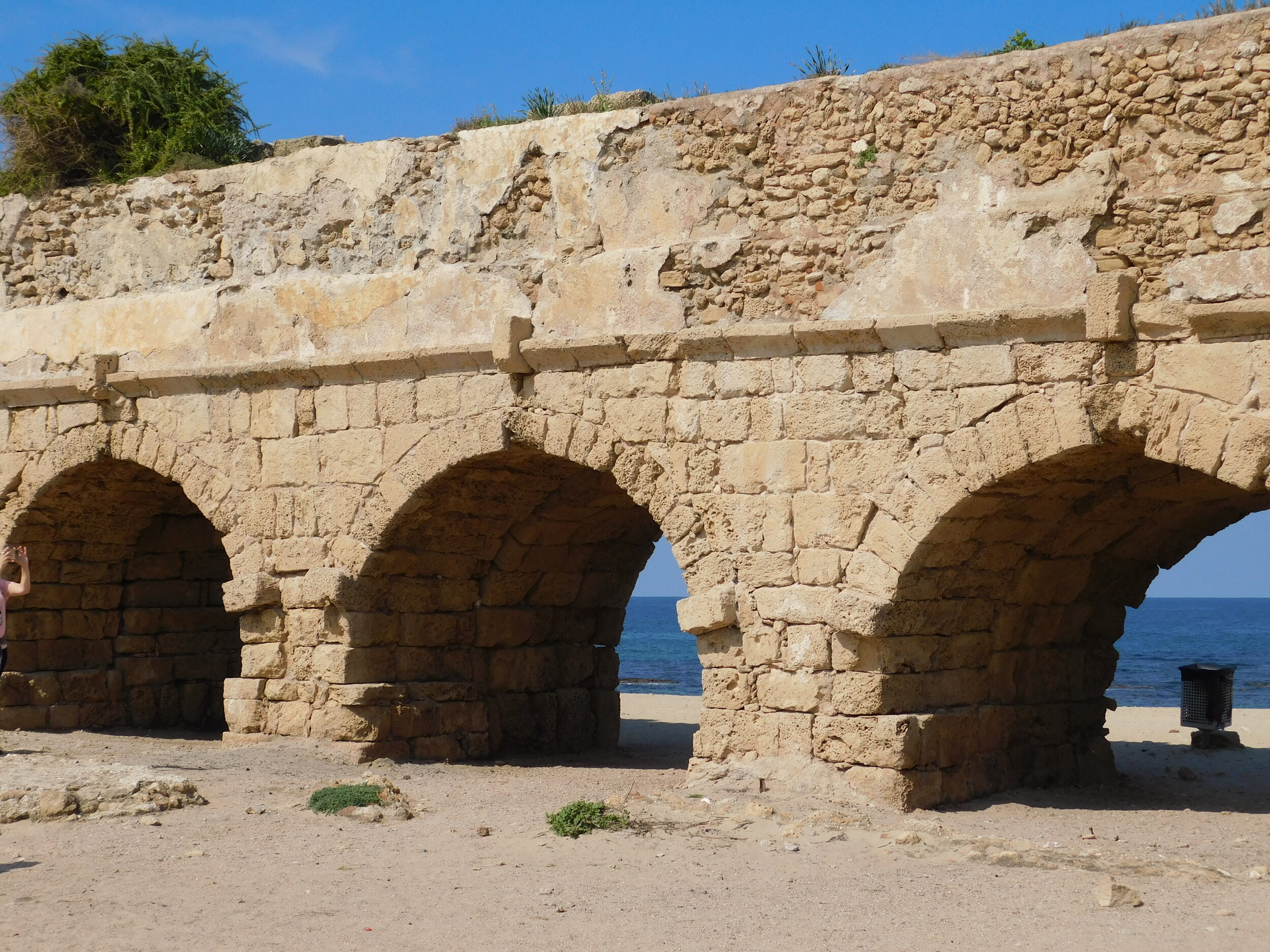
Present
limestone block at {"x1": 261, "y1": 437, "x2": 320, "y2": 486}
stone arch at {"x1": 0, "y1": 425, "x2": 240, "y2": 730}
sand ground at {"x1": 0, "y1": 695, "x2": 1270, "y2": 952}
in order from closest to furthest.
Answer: sand ground at {"x1": 0, "y1": 695, "x2": 1270, "y2": 952} < limestone block at {"x1": 261, "y1": 437, "x2": 320, "y2": 486} < stone arch at {"x1": 0, "y1": 425, "x2": 240, "y2": 730}

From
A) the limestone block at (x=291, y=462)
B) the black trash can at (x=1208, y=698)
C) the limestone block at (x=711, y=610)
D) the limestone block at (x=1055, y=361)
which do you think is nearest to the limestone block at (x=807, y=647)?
the limestone block at (x=711, y=610)

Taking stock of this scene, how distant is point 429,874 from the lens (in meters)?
6.15

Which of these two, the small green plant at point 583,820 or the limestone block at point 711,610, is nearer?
the small green plant at point 583,820

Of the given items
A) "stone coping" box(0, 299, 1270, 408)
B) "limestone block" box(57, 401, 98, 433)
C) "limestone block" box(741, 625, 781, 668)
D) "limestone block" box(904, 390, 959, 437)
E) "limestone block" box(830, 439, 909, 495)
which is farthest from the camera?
"limestone block" box(57, 401, 98, 433)

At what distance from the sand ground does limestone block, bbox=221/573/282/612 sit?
1.14 metres

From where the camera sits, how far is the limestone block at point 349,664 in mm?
9211

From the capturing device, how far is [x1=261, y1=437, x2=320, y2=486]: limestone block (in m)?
9.43

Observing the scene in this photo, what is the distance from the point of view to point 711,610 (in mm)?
7914

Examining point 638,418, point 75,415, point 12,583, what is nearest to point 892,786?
point 638,418

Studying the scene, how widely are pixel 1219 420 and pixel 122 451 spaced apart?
690 cm

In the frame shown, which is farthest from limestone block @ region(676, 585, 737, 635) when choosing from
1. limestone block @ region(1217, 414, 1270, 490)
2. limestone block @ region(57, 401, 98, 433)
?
limestone block @ region(57, 401, 98, 433)

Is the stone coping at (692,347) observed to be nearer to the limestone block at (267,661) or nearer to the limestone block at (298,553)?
the limestone block at (298,553)

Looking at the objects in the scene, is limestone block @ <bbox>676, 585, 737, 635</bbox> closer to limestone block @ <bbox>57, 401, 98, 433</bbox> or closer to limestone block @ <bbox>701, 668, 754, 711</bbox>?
limestone block @ <bbox>701, 668, 754, 711</bbox>

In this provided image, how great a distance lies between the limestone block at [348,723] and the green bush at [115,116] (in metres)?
4.12
